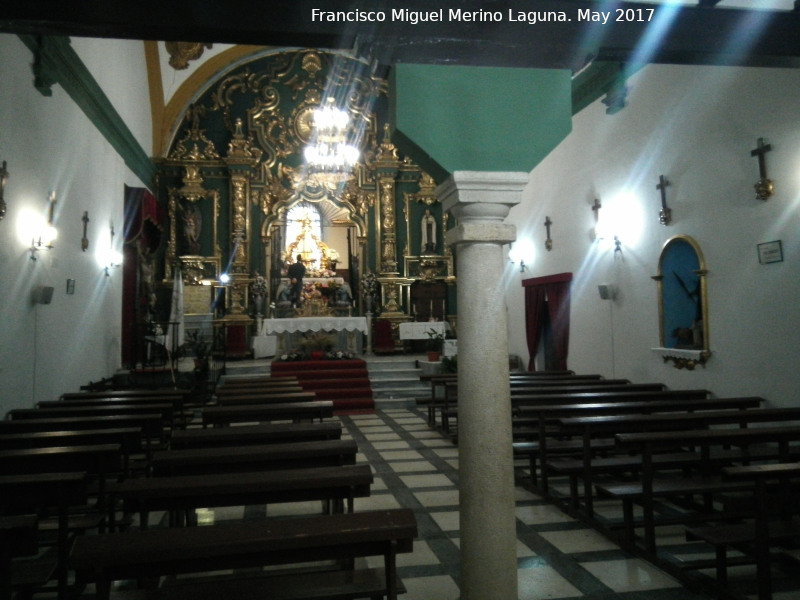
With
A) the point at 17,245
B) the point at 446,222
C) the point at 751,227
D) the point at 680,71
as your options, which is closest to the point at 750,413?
the point at 751,227

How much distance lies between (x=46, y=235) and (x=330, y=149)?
28.5ft

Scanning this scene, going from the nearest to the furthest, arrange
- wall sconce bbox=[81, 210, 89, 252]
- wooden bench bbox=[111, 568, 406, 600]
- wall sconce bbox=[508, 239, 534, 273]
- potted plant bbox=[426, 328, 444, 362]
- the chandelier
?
wooden bench bbox=[111, 568, 406, 600]
wall sconce bbox=[81, 210, 89, 252]
potted plant bbox=[426, 328, 444, 362]
wall sconce bbox=[508, 239, 534, 273]
the chandelier

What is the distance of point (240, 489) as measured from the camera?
2.87 m

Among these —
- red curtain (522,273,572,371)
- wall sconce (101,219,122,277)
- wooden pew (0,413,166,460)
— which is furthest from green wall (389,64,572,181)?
wall sconce (101,219,122,277)

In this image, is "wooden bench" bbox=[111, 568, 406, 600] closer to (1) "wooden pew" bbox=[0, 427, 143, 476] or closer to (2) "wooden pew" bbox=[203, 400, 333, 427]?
(1) "wooden pew" bbox=[0, 427, 143, 476]

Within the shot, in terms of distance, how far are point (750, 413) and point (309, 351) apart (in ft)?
28.7

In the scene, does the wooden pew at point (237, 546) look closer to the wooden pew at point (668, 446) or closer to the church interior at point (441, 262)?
the church interior at point (441, 262)

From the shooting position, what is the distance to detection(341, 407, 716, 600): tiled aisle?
330 centimetres

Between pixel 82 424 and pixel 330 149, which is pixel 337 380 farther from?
pixel 330 149

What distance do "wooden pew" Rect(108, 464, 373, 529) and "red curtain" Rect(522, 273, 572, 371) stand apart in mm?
8322

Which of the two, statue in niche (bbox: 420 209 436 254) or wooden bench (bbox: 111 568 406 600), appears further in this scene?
statue in niche (bbox: 420 209 436 254)

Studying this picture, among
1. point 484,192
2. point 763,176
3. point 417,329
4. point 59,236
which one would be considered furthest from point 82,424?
point 417,329

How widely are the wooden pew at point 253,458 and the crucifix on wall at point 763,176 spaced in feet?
17.3

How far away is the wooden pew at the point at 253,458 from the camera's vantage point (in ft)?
11.3
